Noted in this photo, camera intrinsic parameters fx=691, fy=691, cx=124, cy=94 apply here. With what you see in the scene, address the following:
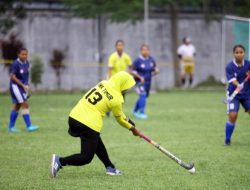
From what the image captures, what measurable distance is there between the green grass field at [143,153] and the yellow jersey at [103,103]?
89cm

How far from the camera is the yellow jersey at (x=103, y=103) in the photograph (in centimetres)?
1015

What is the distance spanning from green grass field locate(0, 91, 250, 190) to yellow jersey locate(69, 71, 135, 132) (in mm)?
891

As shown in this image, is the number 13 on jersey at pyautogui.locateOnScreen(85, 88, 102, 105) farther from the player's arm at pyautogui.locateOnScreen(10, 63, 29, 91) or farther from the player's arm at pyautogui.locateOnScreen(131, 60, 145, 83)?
the player's arm at pyautogui.locateOnScreen(131, 60, 145, 83)

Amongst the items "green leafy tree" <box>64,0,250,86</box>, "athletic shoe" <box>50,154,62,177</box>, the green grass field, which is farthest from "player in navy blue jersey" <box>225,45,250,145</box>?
"green leafy tree" <box>64,0,250,86</box>

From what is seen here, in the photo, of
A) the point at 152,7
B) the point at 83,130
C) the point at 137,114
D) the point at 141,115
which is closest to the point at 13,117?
the point at 141,115

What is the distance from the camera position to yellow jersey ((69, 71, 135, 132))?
400 inches

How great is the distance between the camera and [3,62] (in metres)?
31.5

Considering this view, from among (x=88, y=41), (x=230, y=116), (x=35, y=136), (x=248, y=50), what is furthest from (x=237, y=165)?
(x=88, y=41)

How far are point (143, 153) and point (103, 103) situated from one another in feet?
10.2

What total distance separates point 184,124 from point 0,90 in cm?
1534

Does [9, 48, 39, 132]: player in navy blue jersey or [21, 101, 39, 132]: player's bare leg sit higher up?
[9, 48, 39, 132]: player in navy blue jersey

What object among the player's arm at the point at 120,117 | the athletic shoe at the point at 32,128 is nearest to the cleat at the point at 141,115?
the athletic shoe at the point at 32,128

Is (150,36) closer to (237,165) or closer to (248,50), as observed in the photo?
(248,50)

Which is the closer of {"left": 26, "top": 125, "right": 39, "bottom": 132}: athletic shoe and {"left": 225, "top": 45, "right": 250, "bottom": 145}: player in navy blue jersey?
{"left": 225, "top": 45, "right": 250, "bottom": 145}: player in navy blue jersey
